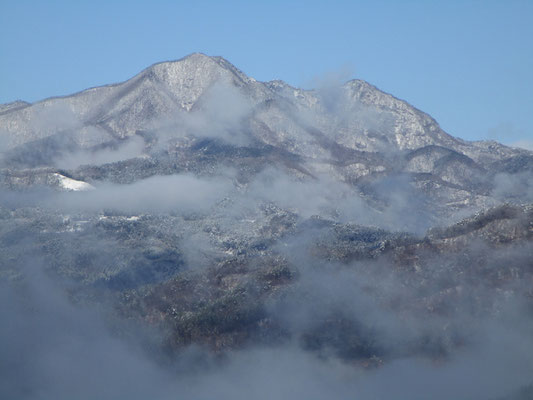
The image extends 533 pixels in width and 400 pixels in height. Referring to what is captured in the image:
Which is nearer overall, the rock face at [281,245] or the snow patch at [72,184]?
the rock face at [281,245]

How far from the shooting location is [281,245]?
11612cm

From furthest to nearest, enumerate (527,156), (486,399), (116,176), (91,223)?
(527,156) → (116,176) → (91,223) → (486,399)

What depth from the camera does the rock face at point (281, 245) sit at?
6112 centimetres

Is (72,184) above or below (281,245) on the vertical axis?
above

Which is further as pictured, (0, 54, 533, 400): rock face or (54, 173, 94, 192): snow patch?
(54, 173, 94, 192): snow patch

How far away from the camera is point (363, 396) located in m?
50.9

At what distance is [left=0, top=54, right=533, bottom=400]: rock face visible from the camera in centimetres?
6112

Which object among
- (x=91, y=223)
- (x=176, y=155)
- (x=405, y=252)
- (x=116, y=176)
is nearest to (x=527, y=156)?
(x=176, y=155)

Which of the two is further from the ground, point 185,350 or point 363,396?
point 185,350

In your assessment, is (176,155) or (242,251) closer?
(242,251)

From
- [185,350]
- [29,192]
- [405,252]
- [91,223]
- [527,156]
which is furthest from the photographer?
[527,156]

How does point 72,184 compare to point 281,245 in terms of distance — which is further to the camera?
point 72,184

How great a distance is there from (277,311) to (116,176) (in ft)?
371

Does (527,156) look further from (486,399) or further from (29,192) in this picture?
(486,399)
